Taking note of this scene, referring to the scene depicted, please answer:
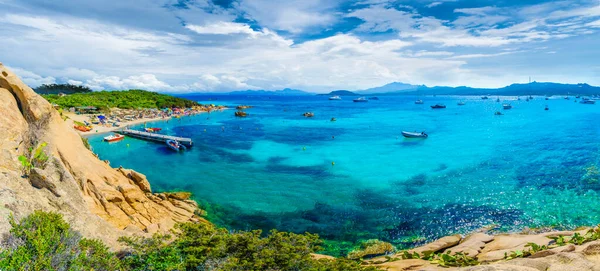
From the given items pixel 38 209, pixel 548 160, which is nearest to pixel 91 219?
pixel 38 209

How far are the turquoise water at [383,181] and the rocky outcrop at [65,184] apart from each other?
203 inches

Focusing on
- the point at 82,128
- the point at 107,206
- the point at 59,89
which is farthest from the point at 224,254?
the point at 59,89

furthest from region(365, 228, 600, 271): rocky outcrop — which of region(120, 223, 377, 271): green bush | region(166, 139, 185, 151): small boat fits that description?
region(166, 139, 185, 151): small boat

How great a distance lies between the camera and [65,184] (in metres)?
17.0

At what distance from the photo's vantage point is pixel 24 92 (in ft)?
71.1

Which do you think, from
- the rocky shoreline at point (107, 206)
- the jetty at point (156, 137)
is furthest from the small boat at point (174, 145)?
the rocky shoreline at point (107, 206)

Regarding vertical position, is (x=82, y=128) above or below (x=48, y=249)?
above

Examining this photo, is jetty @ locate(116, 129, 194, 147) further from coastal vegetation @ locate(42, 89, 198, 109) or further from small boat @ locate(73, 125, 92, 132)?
coastal vegetation @ locate(42, 89, 198, 109)

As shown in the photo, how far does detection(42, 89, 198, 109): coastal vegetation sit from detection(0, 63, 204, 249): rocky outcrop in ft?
258

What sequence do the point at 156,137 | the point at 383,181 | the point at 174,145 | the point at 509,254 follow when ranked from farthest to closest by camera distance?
1. the point at 156,137
2. the point at 174,145
3. the point at 383,181
4. the point at 509,254

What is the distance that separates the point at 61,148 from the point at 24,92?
4.86 m

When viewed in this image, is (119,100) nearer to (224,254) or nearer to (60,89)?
(60,89)

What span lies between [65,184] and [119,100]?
107665mm

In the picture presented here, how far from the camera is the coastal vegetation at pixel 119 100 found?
94.1m
